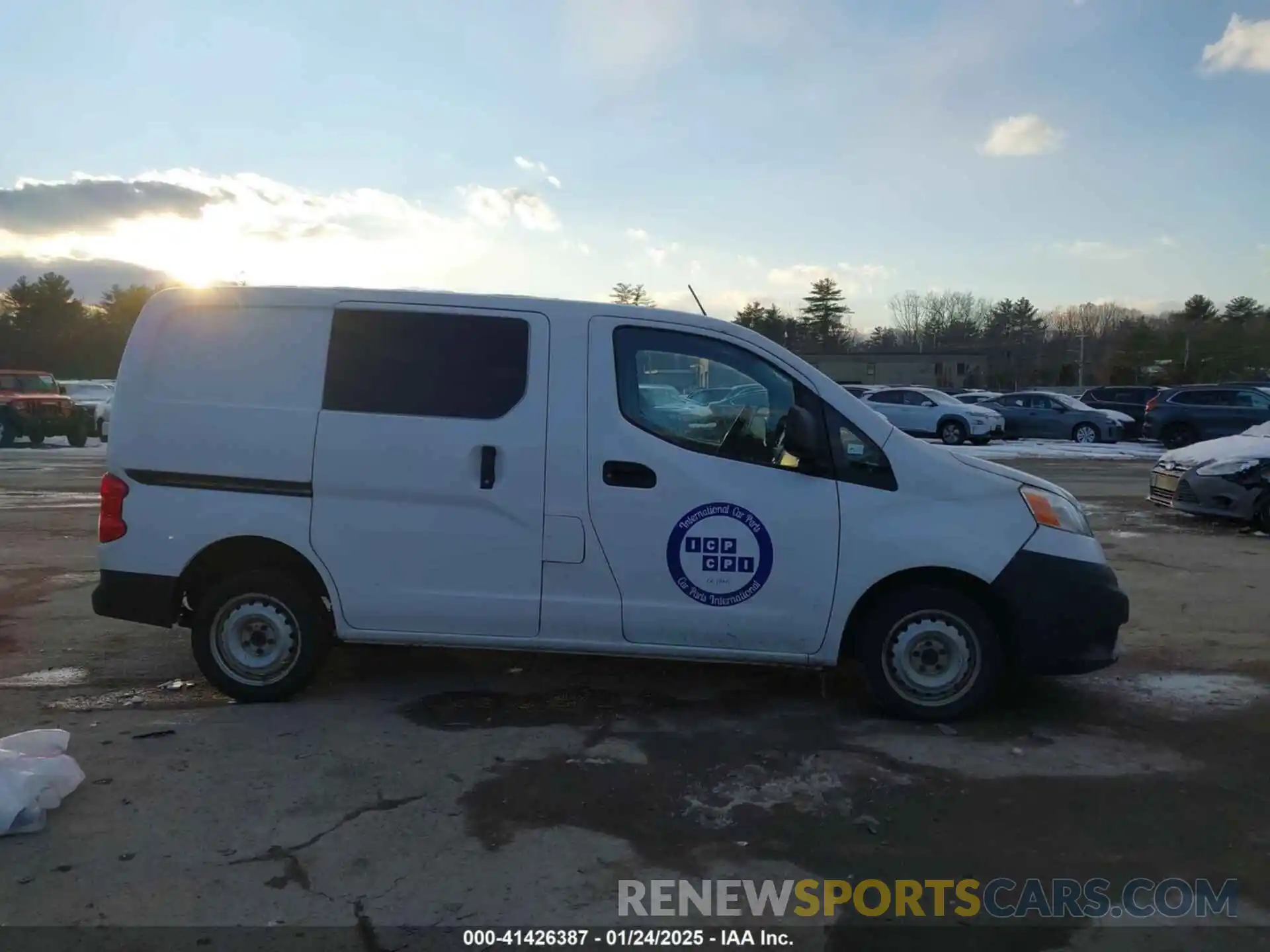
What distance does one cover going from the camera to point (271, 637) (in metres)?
5.20

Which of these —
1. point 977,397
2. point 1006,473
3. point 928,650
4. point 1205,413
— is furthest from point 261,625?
point 977,397

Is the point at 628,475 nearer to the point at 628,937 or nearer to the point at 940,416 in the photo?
the point at 628,937

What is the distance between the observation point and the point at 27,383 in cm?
2542

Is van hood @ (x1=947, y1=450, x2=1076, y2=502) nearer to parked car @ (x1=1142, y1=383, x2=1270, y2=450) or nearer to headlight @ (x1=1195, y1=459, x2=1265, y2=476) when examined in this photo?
headlight @ (x1=1195, y1=459, x2=1265, y2=476)

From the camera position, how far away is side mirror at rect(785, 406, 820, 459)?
4.78 m

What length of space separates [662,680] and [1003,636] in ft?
6.12

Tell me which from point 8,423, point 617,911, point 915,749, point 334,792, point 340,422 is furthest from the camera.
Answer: point 8,423

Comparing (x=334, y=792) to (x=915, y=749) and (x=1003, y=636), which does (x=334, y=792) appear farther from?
(x=1003, y=636)

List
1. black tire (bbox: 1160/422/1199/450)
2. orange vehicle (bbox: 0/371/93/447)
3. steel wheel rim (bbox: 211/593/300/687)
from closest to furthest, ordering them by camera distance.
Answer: steel wheel rim (bbox: 211/593/300/687) → orange vehicle (bbox: 0/371/93/447) → black tire (bbox: 1160/422/1199/450)

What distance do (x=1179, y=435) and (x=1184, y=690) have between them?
21.9 metres

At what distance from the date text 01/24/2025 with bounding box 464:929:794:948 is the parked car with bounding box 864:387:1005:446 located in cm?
2478

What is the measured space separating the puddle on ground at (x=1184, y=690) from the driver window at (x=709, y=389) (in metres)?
2.41

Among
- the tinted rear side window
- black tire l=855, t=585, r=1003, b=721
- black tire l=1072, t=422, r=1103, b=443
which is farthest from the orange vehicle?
black tire l=1072, t=422, r=1103, b=443

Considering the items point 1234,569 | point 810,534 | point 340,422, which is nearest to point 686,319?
point 810,534
